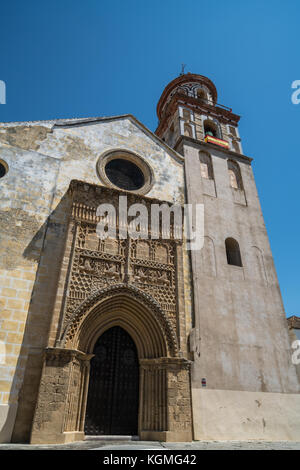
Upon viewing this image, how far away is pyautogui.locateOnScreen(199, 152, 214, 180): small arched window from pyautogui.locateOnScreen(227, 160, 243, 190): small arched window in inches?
45.9

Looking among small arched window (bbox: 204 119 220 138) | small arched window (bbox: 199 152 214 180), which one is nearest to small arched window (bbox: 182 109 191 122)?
small arched window (bbox: 204 119 220 138)

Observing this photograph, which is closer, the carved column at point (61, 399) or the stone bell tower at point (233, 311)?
the carved column at point (61, 399)

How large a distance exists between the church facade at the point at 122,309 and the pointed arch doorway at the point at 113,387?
33mm

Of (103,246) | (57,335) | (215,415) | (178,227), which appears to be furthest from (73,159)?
(215,415)

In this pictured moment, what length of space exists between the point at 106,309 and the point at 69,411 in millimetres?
2825

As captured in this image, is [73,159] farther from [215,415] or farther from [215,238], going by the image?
[215,415]

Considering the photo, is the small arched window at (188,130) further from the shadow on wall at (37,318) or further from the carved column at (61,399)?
the carved column at (61,399)

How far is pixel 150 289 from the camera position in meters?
10.2

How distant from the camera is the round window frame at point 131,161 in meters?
12.0

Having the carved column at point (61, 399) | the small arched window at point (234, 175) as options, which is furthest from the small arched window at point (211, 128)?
the carved column at point (61, 399)

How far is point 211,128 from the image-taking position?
18141 mm

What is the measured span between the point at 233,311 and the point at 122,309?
14.1 feet

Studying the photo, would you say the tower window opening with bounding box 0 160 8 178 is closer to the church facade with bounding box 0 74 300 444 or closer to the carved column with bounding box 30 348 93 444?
the church facade with bounding box 0 74 300 444

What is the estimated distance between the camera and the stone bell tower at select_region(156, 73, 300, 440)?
10.0 metres
